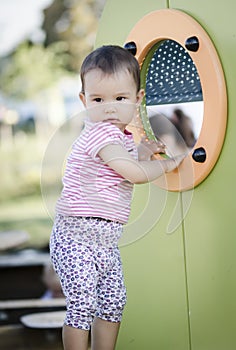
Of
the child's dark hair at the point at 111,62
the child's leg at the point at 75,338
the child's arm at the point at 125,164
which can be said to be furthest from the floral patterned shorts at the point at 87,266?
the child's dark hair at the point at 111,62

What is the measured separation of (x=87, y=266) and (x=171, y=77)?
22.5 inches

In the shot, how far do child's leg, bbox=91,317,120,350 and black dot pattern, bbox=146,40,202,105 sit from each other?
586 mm

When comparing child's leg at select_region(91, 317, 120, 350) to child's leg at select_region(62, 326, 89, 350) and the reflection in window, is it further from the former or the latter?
the reflection in window

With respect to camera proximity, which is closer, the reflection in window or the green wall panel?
the green wall panel

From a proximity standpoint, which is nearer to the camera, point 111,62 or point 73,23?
point 111,62

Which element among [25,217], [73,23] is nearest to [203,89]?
[73,23]

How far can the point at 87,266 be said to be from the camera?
5.72 feet

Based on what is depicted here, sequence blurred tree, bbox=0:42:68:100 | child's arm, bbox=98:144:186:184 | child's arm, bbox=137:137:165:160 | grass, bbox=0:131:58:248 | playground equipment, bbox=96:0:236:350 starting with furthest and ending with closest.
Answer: grass, bbox=0:131:58:248 → blurred tree, bbox=0:42:68:100 → child's arm, bbox=137:137:165:160 → playground equipment, bbox=96:0:236:350 → child's arm, bbox=98:144:186:184

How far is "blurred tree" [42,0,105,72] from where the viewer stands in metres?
5.62

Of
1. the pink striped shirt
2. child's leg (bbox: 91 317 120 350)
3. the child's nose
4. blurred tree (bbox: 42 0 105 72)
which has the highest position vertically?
blurred tree (bbox: 42 0 105 72)

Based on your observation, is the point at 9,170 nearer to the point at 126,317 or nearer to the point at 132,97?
the point at 126,317

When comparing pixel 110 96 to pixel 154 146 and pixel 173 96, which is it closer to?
pixel 154 146

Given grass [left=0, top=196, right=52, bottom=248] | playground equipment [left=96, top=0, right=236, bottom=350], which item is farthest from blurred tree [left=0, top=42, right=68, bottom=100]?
playground equipment [left=96, top=0, right=236, bottom=350]

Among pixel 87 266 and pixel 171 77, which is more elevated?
pixel 171 77
